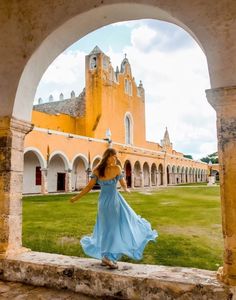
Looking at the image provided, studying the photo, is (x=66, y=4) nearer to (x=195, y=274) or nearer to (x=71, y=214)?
(x=195, y=274)

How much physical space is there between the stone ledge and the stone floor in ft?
0.22

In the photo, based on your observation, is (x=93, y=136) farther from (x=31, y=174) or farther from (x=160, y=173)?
(x=160, y=173)

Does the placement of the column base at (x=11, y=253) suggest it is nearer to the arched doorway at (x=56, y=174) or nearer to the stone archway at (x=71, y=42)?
the stone archway at (x=71, y=42)

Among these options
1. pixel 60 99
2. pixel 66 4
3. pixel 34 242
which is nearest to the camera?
pixel 66 4

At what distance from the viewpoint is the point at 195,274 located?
2381mm

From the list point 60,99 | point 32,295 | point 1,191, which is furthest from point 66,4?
point 60,99

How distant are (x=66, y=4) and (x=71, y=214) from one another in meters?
5.54

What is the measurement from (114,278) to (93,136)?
69.1ft

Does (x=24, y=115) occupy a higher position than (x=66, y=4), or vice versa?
(x=66, y=4)

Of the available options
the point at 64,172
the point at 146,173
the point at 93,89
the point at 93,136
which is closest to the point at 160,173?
the point at 146,173

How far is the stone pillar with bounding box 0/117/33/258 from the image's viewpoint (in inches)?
117

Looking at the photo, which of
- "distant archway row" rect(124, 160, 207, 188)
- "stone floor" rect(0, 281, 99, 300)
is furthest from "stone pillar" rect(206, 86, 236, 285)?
"distant archway row" rect(124, 160, 207, 188)

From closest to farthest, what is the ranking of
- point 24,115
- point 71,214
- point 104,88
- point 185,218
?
point 24,115, point 185,218, point 71,214, point 104,88

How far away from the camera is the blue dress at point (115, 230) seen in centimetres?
253
